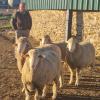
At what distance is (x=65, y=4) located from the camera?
55.1 feet

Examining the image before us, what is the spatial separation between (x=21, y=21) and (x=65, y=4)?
16.6ft

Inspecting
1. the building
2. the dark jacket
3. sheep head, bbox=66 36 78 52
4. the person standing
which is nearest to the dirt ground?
sheep head, bbox=66 36 78 52

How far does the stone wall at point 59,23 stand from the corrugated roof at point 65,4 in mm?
339

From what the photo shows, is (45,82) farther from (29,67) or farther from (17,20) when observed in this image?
(17,20)

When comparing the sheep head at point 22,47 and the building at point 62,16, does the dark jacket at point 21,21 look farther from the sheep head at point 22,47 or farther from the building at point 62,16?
the building at point 62,16

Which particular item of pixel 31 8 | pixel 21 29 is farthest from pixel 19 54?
pixel 31 8

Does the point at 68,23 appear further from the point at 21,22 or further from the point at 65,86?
the point at 65,86

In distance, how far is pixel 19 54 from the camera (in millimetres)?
9414

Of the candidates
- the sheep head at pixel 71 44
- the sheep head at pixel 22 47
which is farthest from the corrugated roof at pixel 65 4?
the sheep head at pixel 22 47

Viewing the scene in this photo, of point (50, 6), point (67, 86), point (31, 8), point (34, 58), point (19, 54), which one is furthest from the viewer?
point (31, 8)

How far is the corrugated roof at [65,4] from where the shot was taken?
49.7ft

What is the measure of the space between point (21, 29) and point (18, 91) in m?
3.21

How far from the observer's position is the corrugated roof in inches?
596

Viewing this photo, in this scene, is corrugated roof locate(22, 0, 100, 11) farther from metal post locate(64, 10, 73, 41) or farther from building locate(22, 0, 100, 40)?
metal post locate(64, 10, 73, 41)
